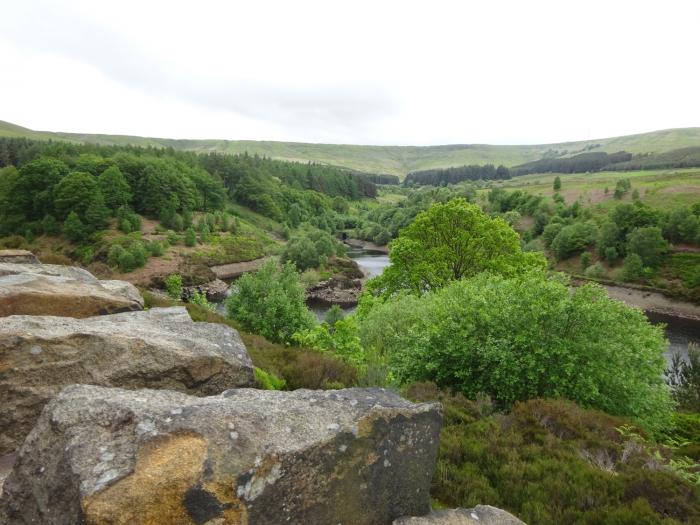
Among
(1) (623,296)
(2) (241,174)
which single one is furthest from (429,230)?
(2) (241,174)

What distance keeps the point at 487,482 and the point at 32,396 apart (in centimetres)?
887

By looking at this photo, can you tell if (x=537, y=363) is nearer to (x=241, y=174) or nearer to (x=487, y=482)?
(x=487, y=482)

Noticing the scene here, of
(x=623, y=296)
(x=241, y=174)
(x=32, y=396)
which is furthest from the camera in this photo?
(x=241, y=174)

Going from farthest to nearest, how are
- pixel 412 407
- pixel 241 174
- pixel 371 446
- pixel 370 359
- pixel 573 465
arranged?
pixel 241 174, pixel 370 359, pixel 573 465, pixel 412 407, pixel 371 446

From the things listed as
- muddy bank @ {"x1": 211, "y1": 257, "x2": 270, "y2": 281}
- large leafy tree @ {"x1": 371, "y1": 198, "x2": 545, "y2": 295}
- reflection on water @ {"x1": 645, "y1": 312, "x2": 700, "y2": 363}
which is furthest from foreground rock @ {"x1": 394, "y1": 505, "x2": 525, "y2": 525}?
muddy bank @ {"x1": 211, "y1": 257, "x2": 270, "y2": 281}

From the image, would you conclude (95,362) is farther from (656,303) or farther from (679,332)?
(656,303)

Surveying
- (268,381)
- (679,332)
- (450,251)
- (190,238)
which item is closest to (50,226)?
(190,238)

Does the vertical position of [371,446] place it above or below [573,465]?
above

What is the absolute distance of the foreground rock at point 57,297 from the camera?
11102 mm

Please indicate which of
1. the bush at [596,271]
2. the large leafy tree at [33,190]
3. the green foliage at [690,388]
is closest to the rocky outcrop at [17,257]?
the green foliage at [690,388]

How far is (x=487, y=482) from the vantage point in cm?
857

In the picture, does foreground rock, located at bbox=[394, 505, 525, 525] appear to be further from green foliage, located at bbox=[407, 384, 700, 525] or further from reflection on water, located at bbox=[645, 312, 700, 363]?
reflection on water, located at bbox=[645, 312, 700, 363]

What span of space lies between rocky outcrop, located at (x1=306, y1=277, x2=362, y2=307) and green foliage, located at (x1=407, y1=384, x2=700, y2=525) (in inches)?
2448

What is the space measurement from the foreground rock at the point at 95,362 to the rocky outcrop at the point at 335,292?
64.4 meters
